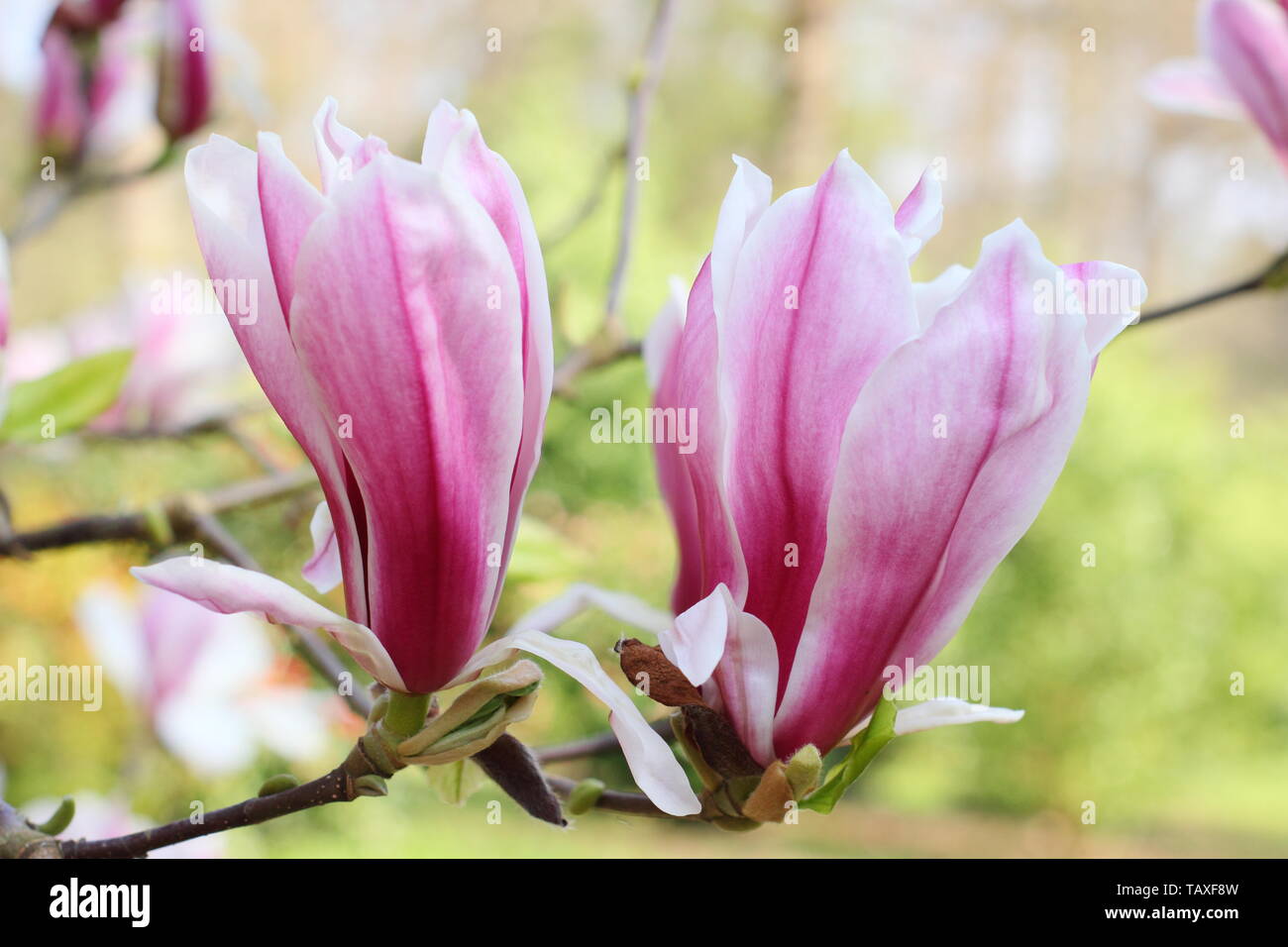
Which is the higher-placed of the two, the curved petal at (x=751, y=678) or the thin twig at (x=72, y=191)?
the thin twig at (x=72, y=191)

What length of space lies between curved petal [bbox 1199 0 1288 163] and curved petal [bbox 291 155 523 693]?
1.79ft

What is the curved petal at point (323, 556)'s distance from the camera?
446 millimetres

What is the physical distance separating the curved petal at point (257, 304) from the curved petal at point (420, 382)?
0.01 m

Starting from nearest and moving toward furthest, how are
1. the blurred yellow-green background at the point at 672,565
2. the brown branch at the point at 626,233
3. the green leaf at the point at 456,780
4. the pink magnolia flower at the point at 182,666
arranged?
the green leaf at the point at 456,780, the brown branch at the point at 626,233, the pink magnolia flower at the point at 182,666, the blurred yellow-green background at the point at 672,565

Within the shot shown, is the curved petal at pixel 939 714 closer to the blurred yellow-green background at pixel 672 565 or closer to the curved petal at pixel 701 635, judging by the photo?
the curved petal at pixel 701 635

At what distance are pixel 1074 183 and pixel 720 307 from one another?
41.8 feet

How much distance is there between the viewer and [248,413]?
954mm

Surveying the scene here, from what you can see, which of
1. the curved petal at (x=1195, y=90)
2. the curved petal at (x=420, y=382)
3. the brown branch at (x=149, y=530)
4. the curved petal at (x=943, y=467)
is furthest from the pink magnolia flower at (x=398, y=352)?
the curved petal at (x=1195, y=90)

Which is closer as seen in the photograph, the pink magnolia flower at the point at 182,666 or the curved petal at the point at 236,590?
the curved petal at the point at 236,590

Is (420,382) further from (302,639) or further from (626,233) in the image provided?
(626,233)

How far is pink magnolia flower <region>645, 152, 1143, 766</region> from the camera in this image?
0.36 metres

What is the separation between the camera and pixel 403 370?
0.35 meters
